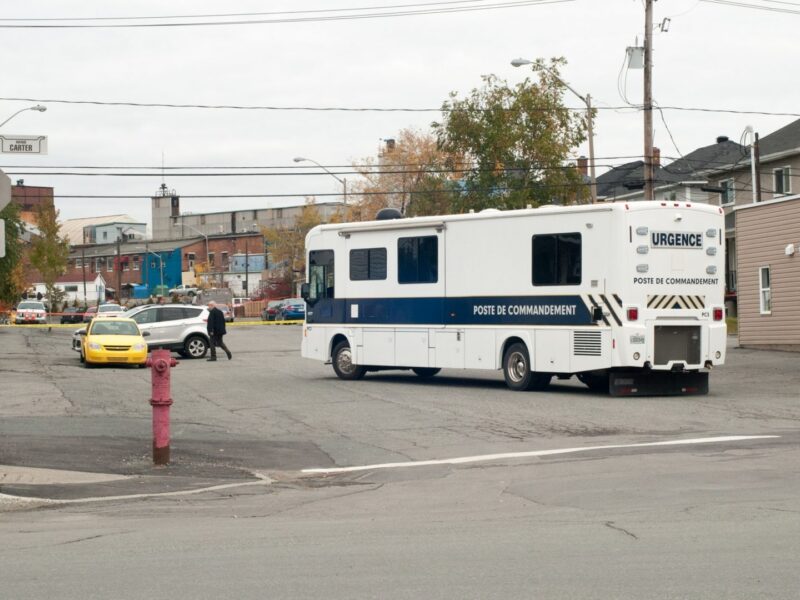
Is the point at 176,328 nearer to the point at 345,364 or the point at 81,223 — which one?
the point at 345,364

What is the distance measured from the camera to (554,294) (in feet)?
73.0

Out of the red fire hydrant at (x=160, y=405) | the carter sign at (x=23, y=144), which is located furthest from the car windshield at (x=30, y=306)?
the red fire hydrant at (x=160, y=405)

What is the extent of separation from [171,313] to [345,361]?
1378 cm

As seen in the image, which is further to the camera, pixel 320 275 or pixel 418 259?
pixel 320 275

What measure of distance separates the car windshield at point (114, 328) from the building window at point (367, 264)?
1045 centimetres

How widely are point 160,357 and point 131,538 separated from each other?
4994 mm

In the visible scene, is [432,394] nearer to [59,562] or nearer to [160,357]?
[160,357]

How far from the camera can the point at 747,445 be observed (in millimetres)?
14711

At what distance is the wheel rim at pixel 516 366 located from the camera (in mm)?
23156

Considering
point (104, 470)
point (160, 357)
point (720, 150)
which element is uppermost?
point (720, 150)

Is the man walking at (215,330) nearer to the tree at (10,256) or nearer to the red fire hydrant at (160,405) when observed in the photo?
the red fire hydrant at (160,405)

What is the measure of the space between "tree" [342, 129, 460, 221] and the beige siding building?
28.0m

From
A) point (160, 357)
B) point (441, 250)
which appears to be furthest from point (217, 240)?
point (160, 357)

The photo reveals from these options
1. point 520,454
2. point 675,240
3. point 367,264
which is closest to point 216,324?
point 367,264
